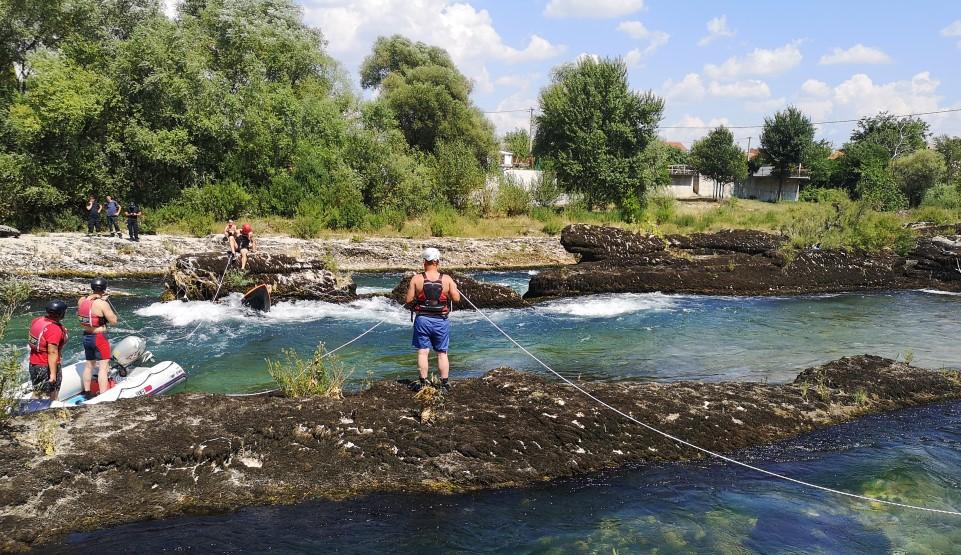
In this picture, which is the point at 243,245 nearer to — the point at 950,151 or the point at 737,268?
the point at 737,268

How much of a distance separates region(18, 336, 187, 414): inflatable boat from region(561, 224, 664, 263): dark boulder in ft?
48.8

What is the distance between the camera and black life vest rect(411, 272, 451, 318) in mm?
7461

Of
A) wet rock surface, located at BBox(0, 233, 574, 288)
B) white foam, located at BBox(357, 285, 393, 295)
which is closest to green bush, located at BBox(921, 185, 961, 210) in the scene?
wet rock surface, located at BBox(0, 233, 574, 288)

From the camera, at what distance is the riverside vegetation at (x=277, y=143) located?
26.8 m

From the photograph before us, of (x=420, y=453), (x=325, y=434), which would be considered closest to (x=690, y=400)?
(x=420, y=453)

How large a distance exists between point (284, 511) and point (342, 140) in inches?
1215

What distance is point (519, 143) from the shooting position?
284ft

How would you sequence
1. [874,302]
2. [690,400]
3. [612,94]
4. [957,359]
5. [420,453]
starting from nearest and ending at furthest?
[420,453] < [690,400] < [957,359] < [874,302] < [612,94]

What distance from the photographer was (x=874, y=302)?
18344 mm

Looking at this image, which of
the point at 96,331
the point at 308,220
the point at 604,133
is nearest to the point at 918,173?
the point at 604,133

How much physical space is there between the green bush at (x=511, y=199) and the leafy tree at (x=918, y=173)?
128 ft

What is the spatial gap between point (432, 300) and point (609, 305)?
10.5m

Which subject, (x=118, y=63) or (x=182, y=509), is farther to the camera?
(x=118, y=63)

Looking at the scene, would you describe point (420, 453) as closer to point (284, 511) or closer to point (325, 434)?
point (325, 434)
